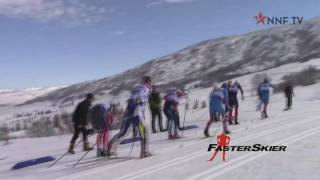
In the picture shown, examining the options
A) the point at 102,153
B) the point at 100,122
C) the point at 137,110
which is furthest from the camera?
the point at 100,122

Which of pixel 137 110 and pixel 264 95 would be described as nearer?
pixel 137 110

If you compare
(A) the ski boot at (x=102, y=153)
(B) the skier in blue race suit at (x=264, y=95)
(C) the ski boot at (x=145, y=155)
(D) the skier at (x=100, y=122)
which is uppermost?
(B) the skier in blue race suit at (x=264, y=95)

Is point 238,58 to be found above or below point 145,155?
above

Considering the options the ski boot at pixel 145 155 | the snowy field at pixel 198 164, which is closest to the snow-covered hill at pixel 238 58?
the snowy field at pixel 198 164

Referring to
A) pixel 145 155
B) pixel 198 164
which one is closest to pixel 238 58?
pixel 145 155

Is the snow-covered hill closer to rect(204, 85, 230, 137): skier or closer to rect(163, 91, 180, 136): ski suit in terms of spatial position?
rect(163, 91, 180, 136): ski suit

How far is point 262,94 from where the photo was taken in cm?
2405

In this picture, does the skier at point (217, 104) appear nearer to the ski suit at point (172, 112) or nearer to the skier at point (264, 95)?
the ski suit at point (172, 112)

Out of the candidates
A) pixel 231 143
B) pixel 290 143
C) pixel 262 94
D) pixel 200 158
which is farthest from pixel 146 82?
pixel 262 94

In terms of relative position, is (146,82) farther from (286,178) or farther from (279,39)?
(279,39)

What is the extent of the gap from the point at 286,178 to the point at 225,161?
2.16 m

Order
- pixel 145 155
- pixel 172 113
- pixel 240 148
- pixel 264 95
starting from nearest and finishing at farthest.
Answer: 1. pixel 145 155
2. pixel 240 148
3. pixel 172 113
4. pixel 264 95

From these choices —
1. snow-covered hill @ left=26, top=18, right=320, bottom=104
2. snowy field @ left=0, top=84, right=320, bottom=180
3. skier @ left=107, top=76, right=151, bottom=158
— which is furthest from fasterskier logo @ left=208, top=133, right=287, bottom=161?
snow-covered hill @ left=26, top=18, right=320, bottom=104

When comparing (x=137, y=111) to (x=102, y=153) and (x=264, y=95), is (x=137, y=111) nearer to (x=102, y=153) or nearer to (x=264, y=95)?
(x=102, y=153)
